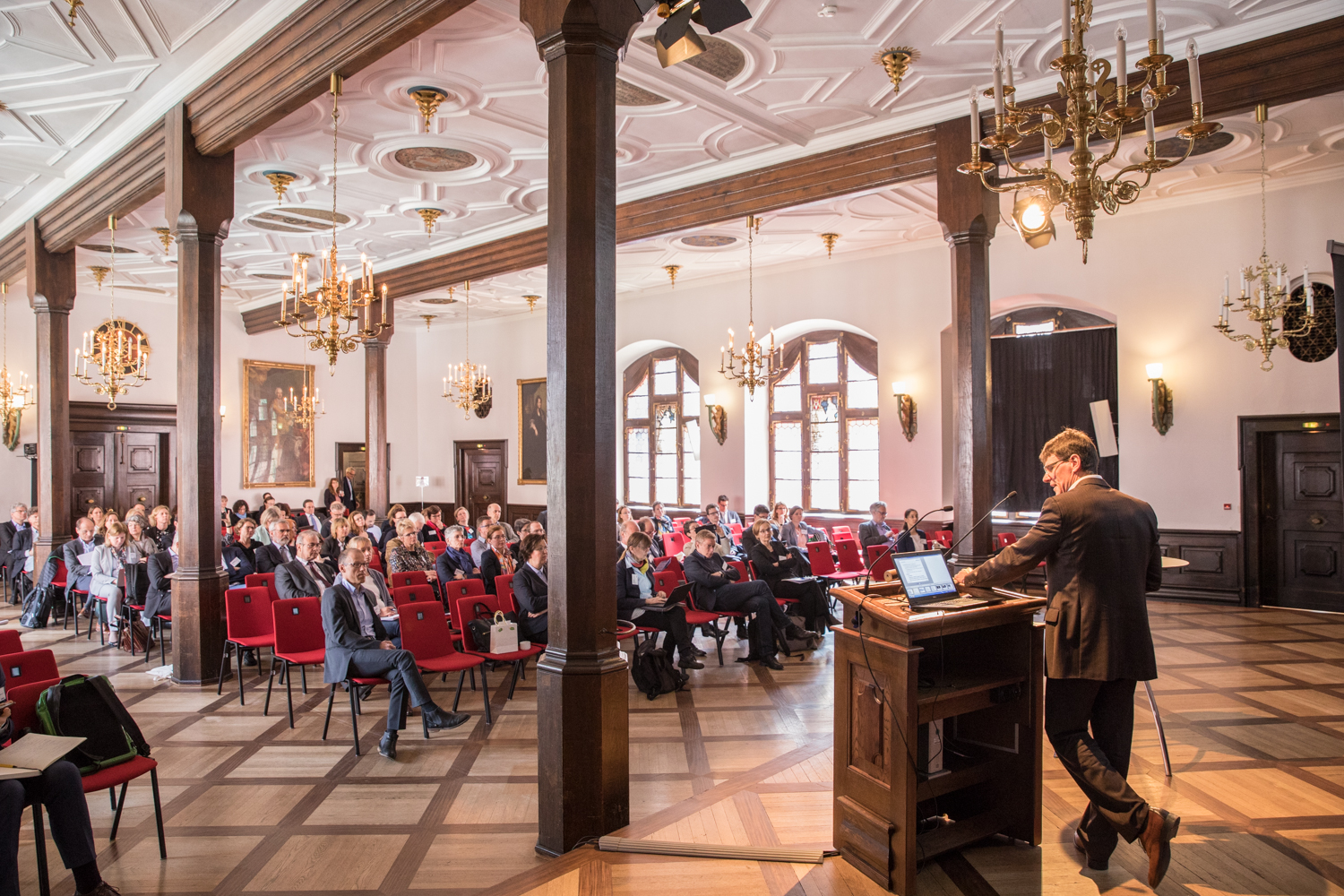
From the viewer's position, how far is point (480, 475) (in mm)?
17781

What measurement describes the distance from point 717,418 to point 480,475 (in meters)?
6.21

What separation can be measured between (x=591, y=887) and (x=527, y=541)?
394 cm

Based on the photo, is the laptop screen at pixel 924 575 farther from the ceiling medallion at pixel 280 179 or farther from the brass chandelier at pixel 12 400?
the brass chandelier at pixel 12 400

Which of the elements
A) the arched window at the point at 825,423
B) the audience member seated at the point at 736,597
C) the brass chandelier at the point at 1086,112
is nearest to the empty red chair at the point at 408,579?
the audience member seated at the point at 736,597

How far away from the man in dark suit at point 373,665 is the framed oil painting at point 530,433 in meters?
11.5

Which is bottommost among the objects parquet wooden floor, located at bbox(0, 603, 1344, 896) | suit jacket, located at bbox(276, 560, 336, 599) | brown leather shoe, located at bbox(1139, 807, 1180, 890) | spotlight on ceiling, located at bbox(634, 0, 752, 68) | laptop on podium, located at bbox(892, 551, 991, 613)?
parquet wooden floor, located at bbox(0, 603, 1344, 896)

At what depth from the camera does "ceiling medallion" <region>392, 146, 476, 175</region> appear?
794cm

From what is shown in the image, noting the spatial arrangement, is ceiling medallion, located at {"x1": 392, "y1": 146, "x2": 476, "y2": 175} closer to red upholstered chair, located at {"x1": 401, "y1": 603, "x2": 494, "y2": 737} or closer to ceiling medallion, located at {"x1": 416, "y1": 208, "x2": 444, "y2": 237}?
ceiling medallion, located at {"x1": 416, "y1": 208, "x2": 444, "y2": 237}

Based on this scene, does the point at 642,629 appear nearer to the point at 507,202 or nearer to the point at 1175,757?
the point at 1175,757

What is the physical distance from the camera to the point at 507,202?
9656 millimetres

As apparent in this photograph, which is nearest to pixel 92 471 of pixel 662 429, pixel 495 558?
pixel 662 429

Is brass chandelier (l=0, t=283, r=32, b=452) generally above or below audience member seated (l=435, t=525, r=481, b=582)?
above

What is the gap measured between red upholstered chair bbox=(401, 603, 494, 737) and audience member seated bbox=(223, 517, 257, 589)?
279 cm

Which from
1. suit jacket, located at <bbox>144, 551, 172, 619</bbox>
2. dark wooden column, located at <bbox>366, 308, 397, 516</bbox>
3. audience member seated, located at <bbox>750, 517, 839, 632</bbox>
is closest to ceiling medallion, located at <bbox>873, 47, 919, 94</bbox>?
audience member seated, located at <bbox>750, 517, 839, 632</bbox>
